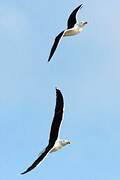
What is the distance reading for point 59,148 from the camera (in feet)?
184

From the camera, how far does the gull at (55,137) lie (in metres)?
53.6

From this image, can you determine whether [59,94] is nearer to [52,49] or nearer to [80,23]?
[52,49]

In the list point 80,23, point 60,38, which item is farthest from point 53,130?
point 80,23

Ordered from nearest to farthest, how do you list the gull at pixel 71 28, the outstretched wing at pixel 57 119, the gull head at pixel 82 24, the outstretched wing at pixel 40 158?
1. the outstretched wing at pixel 40 158
2. the outstretched wing at pixel 57 119
3. the gull at pixel 71 28
4. the gull head at pixel 82 24

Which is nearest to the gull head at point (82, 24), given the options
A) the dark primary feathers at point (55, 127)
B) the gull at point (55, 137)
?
the gull at point (55, 137)

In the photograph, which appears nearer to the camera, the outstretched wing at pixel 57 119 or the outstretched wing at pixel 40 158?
the outstretched wing at pixel 40 158

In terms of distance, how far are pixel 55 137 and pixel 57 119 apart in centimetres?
165

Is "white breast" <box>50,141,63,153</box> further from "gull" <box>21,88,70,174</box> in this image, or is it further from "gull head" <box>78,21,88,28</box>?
"gull head" <box>78,21,88,28</box>

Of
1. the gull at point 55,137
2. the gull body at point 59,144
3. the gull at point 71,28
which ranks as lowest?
the gull body at point 59,144

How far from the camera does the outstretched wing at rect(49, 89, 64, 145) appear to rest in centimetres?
5394

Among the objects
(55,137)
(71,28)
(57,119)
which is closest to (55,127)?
(57,119)

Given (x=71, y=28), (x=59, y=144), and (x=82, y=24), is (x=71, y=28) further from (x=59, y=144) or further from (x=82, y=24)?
(x=59, y=144)

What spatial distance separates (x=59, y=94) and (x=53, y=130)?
9.17 feet

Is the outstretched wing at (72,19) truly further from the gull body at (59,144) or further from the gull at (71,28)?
the gull body at (59,144)
